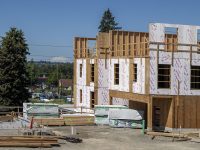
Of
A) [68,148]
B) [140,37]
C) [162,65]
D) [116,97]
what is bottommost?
[68,148]

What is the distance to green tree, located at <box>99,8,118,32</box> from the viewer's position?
111 m

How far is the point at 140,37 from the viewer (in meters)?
41.7

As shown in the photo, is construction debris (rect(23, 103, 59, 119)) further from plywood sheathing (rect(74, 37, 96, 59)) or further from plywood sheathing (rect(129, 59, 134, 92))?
plywood sheathing (rect(74, 37, 96, 59))

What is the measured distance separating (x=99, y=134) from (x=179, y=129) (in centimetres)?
667

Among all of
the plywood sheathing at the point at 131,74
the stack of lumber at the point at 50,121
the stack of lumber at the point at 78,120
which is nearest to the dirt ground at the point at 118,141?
the stack of lumber at the point at 50,121

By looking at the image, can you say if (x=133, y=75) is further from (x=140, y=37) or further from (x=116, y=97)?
(x=140, y=37)

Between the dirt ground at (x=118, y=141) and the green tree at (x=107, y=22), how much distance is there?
7862 centimetres

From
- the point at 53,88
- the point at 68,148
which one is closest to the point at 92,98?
the point at 68,148

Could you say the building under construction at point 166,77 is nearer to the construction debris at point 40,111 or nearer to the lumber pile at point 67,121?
the lumber pile at point 67,121

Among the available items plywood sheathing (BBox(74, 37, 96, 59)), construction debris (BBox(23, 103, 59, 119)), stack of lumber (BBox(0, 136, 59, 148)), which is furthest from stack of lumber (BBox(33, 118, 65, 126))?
plywood sheathing (BBox(74, 37, 96, 59))

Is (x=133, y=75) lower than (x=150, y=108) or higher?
higher

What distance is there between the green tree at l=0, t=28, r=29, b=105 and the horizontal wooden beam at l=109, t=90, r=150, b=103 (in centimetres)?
1437

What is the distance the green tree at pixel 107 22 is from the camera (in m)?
111

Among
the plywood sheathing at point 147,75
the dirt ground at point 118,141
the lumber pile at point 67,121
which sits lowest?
the dirt ground at point 118,141
